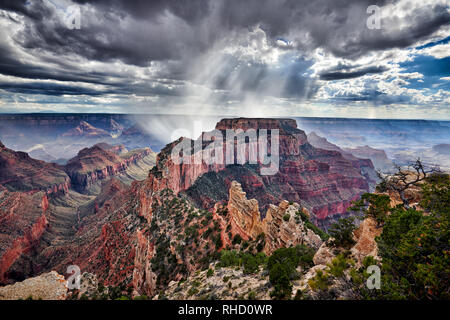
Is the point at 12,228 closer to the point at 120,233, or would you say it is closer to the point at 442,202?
the point at 120,233

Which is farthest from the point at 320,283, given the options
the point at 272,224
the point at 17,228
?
the point at 17,228

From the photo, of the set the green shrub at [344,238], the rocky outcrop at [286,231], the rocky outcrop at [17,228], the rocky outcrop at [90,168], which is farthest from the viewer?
the rocky outcrop at [90,168]

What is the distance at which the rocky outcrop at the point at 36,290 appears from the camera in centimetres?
2000

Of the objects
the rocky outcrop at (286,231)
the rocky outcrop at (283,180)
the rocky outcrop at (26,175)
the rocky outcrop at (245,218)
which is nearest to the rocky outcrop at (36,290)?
the rocky outcrop at (245,218)

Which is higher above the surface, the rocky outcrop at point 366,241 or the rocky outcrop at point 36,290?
the rocky outcrop at point 366,241

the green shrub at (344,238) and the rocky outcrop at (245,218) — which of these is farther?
the rocky outcrop at (245,218)

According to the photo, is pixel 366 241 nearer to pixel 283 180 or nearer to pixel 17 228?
pixel 283 180

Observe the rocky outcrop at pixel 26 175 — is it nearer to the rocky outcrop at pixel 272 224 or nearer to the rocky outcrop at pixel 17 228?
the rocky outcrop at pixel 17 228

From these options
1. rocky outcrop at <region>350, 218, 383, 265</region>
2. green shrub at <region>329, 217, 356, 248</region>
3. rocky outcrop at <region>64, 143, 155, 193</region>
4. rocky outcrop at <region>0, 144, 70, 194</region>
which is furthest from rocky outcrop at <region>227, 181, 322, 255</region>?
rocky outcrop at <region>64, 143, 155, 193</region>

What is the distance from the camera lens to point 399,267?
377 inches
